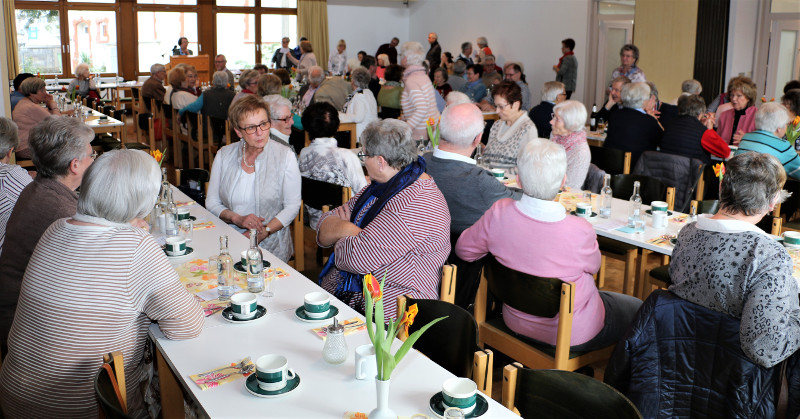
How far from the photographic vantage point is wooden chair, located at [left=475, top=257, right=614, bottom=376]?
8.91 ft

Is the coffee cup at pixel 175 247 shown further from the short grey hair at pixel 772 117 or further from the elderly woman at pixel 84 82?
the elderly woman at pixel 84 82

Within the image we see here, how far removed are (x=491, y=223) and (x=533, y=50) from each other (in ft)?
38.6

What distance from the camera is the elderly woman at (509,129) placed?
5250 millimetres

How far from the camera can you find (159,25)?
16016mm

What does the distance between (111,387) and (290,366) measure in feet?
1.65

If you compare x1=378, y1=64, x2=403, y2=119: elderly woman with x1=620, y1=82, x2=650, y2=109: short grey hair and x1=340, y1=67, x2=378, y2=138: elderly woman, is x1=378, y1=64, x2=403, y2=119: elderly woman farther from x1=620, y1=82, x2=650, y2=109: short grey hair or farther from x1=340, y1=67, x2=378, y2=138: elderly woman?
x1=620, y1=82, x2=650, y2=109: short grey hair

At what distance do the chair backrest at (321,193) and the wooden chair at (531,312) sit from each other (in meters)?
1.19

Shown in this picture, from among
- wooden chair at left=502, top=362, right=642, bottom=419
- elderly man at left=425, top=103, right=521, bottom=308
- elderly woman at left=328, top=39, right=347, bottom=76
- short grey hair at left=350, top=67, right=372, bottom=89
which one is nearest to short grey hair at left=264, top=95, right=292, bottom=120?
elderly man at left=425, top=103, right=521, bottom=308

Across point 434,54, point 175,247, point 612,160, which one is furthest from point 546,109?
point 434,54

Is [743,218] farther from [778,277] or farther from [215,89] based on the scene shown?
[215,89]

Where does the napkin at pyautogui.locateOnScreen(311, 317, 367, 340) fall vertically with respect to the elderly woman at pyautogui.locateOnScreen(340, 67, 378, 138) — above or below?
below

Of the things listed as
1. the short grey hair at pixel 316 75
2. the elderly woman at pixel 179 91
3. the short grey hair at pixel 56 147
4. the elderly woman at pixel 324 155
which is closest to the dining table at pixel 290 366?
the short grey hair at pixel 56 147

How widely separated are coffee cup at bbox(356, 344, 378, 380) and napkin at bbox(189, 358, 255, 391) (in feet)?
1.08

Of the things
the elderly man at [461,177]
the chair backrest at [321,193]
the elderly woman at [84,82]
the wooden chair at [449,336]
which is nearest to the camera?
the wooden chair at [449,336]
